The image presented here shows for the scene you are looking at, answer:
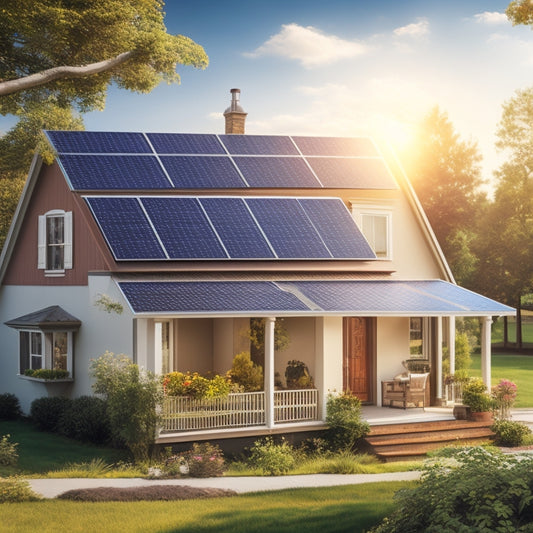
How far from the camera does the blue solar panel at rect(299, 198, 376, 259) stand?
24.0 metres

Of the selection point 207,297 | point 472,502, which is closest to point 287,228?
point 207,297

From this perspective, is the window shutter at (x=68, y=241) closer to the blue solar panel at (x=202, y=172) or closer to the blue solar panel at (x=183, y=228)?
the blue solar panel at (x=183, y=228)

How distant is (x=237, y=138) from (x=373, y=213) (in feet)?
16.4

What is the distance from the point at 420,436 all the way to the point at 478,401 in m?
2.22

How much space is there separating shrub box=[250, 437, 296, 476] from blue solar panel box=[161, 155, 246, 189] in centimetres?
803

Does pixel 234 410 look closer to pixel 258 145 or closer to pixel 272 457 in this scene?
pixel 272 457

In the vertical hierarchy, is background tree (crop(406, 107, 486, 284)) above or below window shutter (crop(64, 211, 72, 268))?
above

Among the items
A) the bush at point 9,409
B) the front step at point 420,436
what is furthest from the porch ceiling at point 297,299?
the bush at point 9,409

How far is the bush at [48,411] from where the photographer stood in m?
22.4

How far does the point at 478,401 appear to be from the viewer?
22.1 metres

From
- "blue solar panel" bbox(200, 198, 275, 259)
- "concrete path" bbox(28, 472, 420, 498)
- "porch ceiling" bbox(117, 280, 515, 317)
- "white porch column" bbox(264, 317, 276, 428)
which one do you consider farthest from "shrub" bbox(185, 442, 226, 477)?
"blue solar panel" bbox(200, 198, 275, 259)

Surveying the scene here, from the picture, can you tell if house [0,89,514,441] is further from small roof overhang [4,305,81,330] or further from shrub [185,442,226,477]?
shrub [185,442,226,477]

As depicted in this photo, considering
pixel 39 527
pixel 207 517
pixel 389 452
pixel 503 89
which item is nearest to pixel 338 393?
pixel 389 452

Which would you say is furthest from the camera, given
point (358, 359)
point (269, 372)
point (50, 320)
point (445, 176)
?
point (445, 176)
